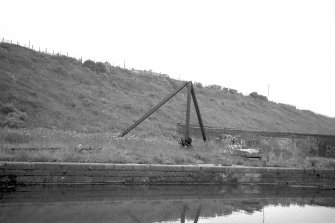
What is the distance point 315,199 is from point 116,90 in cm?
2889

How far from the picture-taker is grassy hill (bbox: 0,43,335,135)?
2756 cm

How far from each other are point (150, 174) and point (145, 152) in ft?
7.40

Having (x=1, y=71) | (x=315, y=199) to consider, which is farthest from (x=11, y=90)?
(x=315, y=199)

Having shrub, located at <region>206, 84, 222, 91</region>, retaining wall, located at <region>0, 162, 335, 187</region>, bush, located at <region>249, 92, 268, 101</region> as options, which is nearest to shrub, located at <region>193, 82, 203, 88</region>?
shrub, located at <region>206, 84, 222, 91</region>

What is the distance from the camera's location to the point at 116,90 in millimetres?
39000

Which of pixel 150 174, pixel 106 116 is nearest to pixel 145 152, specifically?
pixel 150 174

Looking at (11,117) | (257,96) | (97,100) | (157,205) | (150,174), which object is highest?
(257,96)

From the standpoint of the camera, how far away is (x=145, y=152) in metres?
14.9

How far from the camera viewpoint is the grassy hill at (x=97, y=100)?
27.6 metres

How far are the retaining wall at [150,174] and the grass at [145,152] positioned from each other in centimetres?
62

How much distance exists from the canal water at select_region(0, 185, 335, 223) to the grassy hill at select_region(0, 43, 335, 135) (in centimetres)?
1493

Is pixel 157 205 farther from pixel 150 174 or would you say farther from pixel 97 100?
pixel 97 100

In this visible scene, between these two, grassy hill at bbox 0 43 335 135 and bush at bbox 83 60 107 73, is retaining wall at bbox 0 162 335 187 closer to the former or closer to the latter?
grassy hill at bbox 0 43 335 135

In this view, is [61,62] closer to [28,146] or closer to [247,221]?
[28,146]
